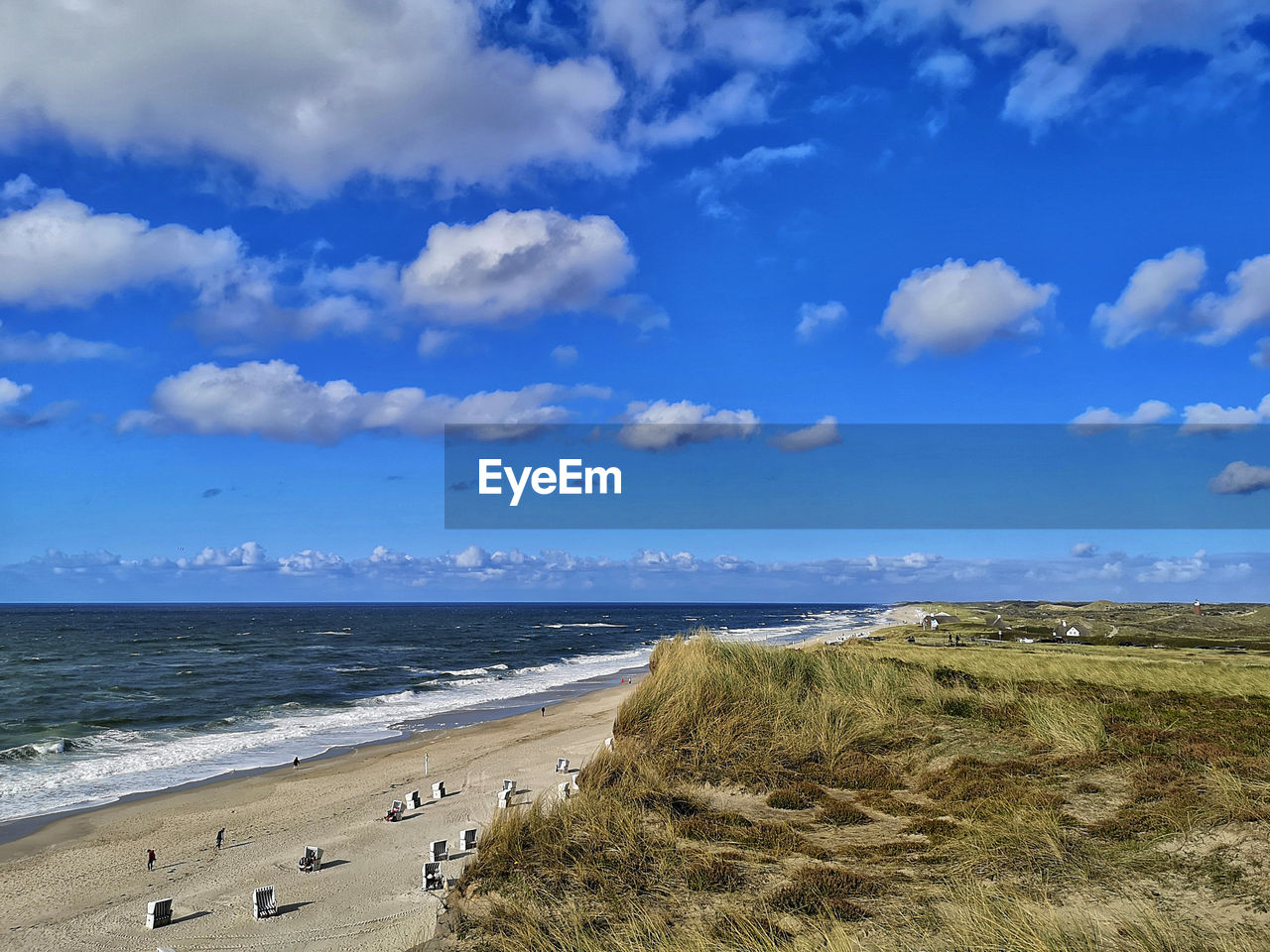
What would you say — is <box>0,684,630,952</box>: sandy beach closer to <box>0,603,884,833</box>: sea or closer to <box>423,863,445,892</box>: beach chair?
<box>423,863,445,892</box>: beach chair

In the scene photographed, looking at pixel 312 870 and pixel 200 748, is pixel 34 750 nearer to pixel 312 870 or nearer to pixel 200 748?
pixel 200 748

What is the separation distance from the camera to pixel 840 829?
1145 centimetres

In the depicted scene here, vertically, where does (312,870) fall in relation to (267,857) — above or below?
above

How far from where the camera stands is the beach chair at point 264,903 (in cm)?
1068

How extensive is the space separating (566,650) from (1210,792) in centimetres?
6540

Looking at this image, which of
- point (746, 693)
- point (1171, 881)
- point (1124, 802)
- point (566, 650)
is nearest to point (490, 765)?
point (746, 693)

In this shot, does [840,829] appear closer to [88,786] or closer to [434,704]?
[88,786]

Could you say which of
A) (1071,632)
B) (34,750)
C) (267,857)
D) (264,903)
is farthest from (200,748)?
(1071,632)

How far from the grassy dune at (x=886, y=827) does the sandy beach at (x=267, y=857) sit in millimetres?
2082

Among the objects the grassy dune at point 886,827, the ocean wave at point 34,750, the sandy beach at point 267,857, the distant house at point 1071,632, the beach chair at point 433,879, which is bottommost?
the distant house at point 1071,632

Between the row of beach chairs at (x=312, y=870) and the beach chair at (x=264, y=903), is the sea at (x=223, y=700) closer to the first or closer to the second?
the row of beach chairs at (x=312, y=870)

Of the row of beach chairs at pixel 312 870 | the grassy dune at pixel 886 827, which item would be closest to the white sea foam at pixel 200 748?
the row of beach chairs at pixel 312 870

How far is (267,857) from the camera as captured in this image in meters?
13.7

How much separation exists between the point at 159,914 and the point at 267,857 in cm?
314
